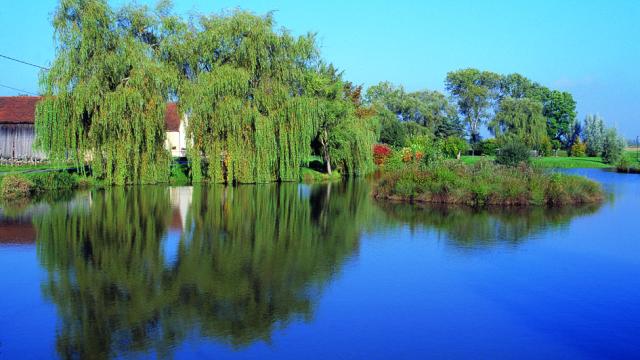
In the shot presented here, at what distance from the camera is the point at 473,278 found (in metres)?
12.6

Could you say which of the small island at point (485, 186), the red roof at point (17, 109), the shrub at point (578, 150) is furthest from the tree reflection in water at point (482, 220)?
the shrub at point (578, 150)

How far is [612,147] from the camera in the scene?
64375 millimetres

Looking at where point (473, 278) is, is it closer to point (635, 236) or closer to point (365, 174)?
point (635, 236)

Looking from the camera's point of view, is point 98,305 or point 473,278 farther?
point 473,278

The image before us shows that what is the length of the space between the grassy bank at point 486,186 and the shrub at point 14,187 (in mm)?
15039

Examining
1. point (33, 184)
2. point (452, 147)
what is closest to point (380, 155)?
point (452, 147)

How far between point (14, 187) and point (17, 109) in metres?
16.2

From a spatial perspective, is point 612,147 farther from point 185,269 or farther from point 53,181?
point 185,269

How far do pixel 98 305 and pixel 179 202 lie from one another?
14.2 meters

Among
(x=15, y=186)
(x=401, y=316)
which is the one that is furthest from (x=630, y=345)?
(x=15, y=186)

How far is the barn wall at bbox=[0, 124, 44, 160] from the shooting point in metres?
38.4

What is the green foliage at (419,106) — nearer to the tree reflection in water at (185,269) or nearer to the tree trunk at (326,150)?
the tree trunk at (326,150)

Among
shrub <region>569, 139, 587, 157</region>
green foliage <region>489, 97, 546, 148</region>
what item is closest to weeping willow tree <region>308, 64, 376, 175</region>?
green foliage <region>489, 97, 546, 148</region>

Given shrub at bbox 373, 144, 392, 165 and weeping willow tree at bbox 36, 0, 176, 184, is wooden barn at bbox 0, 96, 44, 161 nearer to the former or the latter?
weeping willow tree at bbox 36, 0, 176, 184
